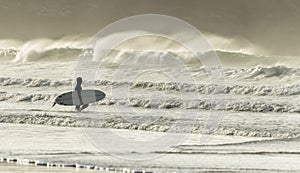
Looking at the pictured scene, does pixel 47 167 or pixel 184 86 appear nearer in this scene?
pixel 47 167

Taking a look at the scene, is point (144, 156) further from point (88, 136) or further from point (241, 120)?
point (241, 120)

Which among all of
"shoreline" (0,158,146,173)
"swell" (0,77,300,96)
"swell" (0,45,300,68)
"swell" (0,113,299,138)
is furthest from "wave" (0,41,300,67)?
"shoreline" (0,158,146,173)

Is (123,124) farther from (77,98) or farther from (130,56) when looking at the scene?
(130,56)

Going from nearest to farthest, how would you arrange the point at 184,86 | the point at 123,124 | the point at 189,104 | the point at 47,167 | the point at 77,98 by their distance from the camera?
the point at 47,167
the point at 123,124
the point at 189,104
the point at 77,98
the point at 184,86

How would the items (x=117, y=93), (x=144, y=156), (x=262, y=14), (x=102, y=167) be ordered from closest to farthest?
1. (x=102, y=167)
2. (x=144, y=156)
3. (x=117, y=93)
4. (x=262, y=14)

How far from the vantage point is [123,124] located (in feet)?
76.3

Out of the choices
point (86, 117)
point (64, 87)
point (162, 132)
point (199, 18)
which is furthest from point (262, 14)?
point (162, 132)

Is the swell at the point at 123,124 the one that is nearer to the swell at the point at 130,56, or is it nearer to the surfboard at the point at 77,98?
the surfboard at the point at 77,98

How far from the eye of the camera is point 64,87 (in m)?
33.2

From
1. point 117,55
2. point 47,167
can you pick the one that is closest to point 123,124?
point 47,167

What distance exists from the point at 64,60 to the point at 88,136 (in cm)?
1711

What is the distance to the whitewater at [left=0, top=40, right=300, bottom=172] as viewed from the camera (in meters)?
17.2

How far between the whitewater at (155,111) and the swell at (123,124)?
27 mm

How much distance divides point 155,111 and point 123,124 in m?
3.16
